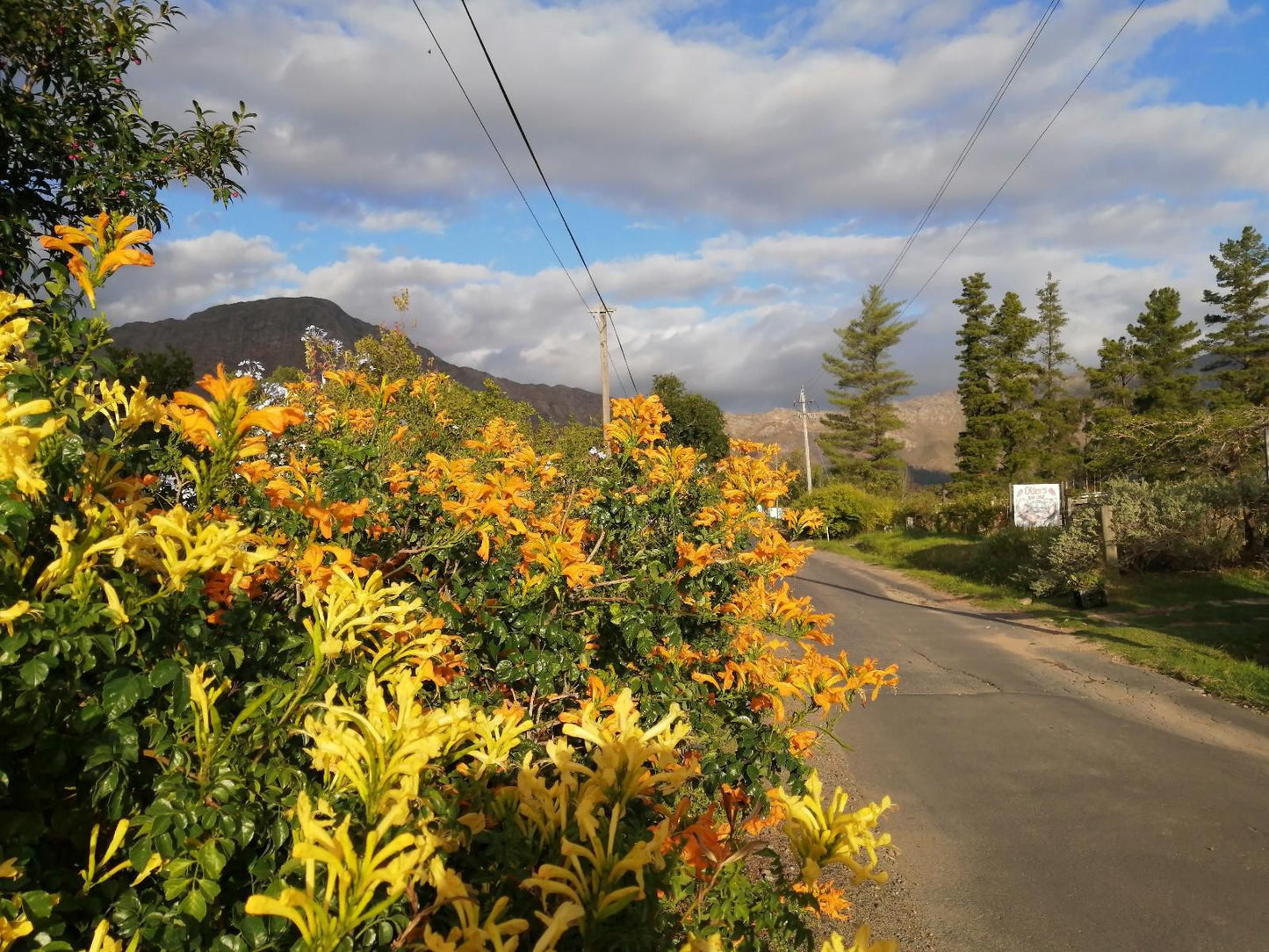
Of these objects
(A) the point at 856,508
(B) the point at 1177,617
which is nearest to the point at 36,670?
(B) the point at 1177,617

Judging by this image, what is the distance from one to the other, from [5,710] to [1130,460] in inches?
621

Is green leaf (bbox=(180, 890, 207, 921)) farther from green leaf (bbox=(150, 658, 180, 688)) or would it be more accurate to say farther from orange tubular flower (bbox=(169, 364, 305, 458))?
orange tubular flower (bbox=(169, 364, 305, 458))

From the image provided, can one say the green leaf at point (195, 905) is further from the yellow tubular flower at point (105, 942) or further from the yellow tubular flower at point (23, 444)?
the yellow tubular flower at point (23, 444)

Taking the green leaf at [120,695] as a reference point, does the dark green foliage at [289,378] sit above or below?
above

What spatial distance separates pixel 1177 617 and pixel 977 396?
2767 cm

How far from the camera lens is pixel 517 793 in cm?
102

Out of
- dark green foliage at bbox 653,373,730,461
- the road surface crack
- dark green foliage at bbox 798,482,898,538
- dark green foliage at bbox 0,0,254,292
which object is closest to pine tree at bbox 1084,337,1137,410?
dark green foliage at bbox 798,482,898,538

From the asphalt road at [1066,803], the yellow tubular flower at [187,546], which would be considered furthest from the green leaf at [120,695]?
the asphalt road at [1066,803]

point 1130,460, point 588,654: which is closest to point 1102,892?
point 588,654

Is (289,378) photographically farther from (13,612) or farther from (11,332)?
(13,612)

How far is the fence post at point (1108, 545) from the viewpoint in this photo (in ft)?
40.6

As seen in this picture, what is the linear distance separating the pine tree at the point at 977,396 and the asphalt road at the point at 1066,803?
1123 inches

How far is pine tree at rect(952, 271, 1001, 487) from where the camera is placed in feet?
114

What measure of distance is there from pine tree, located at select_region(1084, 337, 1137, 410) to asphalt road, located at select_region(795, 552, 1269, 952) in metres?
36.7
